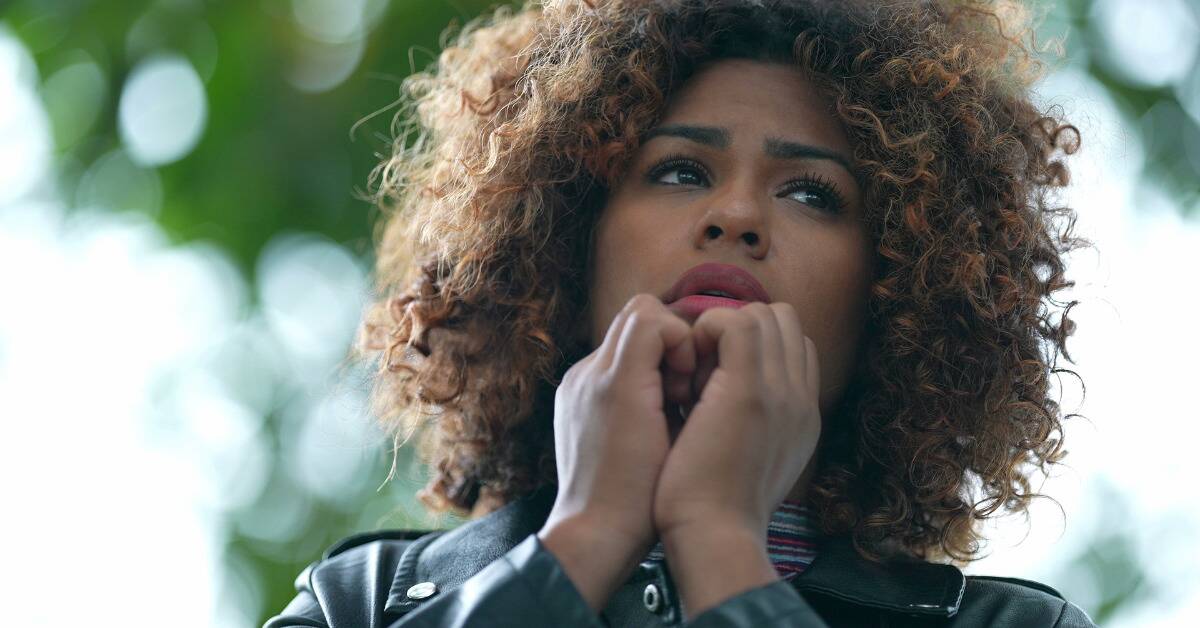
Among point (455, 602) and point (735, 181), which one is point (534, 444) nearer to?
point (735, 181)

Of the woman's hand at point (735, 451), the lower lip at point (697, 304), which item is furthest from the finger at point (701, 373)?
the lower lip at point (697, 304)

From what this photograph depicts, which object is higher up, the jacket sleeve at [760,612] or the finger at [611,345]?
the finger at [611,345]

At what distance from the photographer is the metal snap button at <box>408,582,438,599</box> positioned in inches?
97.0

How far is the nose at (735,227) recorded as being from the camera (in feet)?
8.14

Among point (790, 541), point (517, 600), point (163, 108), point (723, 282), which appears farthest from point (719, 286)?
point (163, 108)

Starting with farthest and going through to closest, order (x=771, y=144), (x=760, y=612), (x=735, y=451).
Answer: (x=771, y=144) < (x=735, y=451) < (x=760, y=612)

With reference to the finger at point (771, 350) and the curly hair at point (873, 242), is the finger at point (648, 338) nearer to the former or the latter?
the finger at point (771, 350)

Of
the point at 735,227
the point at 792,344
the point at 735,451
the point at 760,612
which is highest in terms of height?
the point at 735,227

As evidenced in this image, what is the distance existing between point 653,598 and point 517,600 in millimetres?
551

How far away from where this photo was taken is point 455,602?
1936mm

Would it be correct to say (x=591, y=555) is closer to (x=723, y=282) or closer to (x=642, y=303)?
(x=642, y=303)

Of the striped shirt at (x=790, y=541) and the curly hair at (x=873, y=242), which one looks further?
the curly hair at (x=873, y=242)

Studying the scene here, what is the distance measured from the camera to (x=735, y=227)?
2.48 meters

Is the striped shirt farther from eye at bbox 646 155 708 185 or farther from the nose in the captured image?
eye at bbox 646 155 708 185
